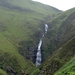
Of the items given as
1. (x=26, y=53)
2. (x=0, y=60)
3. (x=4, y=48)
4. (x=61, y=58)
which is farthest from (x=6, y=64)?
(x=61, y=58)

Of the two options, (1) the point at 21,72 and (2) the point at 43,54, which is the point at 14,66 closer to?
(1) the point at 21,72

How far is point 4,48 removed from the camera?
18212 centimetres

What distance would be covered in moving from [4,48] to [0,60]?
20.7 meters

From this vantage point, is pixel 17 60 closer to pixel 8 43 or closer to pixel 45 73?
pixel 8 43

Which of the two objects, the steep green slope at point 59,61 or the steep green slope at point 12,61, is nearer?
the steep green slope at point 59,61

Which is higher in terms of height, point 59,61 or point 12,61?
point 12,61

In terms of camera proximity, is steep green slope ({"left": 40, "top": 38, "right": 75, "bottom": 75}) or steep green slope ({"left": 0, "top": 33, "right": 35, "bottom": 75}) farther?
steep green slope ({"left": 0, "top": 33, "right": 35, "bottom": 75})

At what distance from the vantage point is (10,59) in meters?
169

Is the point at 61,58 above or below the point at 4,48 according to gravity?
below

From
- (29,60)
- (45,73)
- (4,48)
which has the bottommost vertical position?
(45,73)

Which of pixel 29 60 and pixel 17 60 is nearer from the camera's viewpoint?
pixel 17 60

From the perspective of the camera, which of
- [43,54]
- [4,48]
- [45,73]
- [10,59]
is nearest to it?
[45,73]

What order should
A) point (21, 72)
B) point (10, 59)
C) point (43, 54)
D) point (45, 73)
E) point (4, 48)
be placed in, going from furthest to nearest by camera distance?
1. point (43, 54)
2. point (4, 48)
3. point (10, 59)
4. point (21, 72)
5. point (45, 73)

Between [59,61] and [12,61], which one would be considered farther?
[12,61]
